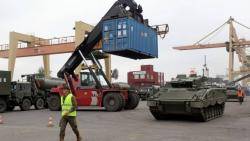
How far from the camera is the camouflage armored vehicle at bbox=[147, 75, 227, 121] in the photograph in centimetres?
1794

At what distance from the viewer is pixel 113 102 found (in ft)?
84.5

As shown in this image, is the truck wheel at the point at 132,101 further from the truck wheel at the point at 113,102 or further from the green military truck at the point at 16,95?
the green military truck at the point at 16,95

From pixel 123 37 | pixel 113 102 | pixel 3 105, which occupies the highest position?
pixel 123 37

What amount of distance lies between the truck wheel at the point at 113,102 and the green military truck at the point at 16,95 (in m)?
6.40

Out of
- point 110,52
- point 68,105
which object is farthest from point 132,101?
point 68,105

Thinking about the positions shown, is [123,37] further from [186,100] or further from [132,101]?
[186,100]

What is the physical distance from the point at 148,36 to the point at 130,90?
393 centimetres

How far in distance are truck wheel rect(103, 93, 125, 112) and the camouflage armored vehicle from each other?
558 centimetres

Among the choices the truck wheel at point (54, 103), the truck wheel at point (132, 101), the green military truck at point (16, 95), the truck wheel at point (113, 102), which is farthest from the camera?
the truck wheel at point (54, 103)

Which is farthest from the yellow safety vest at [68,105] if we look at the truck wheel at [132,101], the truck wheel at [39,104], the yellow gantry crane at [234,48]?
the yellow gantry crane at [234,48]

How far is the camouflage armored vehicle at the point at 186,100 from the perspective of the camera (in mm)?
17938

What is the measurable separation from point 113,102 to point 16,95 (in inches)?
283

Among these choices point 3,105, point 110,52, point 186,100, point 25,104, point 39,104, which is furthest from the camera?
point 39,104

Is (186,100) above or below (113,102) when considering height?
above
